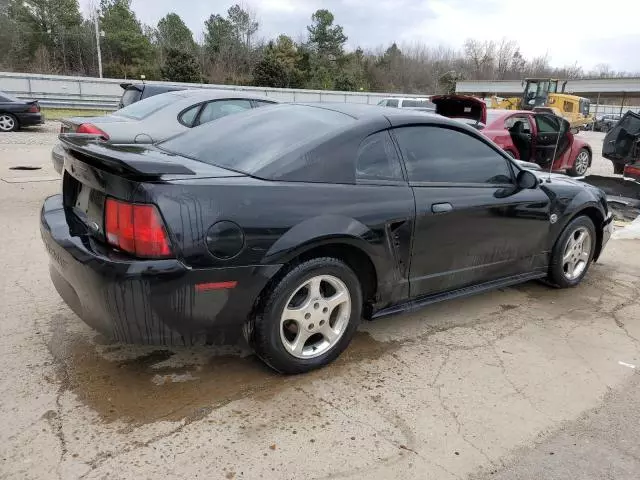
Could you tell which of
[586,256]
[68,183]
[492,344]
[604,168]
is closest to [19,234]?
[68,183]

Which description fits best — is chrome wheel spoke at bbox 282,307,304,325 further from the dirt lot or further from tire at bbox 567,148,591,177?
tire at bbox 567,148,591,177

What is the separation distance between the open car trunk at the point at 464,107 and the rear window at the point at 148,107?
5003mm

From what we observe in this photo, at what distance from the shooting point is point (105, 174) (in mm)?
2564

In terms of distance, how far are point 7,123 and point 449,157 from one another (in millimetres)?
14822

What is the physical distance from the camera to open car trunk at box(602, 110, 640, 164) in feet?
27.9

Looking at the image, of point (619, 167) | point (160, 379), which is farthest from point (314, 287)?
point (619, 167)

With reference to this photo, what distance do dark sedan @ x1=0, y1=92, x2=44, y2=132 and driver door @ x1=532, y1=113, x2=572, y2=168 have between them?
1322 centimetres

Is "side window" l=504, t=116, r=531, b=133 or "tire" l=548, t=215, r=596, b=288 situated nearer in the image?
"tire" l=548, t=215, r=596, b=288

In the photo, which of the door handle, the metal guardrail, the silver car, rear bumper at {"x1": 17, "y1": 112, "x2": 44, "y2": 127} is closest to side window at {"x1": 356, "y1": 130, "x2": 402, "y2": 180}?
the door handle

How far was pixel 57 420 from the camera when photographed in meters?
2.43

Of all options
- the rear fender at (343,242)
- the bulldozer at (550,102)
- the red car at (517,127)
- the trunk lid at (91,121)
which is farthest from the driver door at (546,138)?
the bulldozer at (550,102)

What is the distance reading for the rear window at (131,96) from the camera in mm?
A: 8992

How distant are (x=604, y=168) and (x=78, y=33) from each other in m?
49.4

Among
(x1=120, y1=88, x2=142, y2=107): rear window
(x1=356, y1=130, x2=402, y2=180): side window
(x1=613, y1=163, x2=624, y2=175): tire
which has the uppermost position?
(x1=120, y1=88, x2=142, y2=107): rear window
